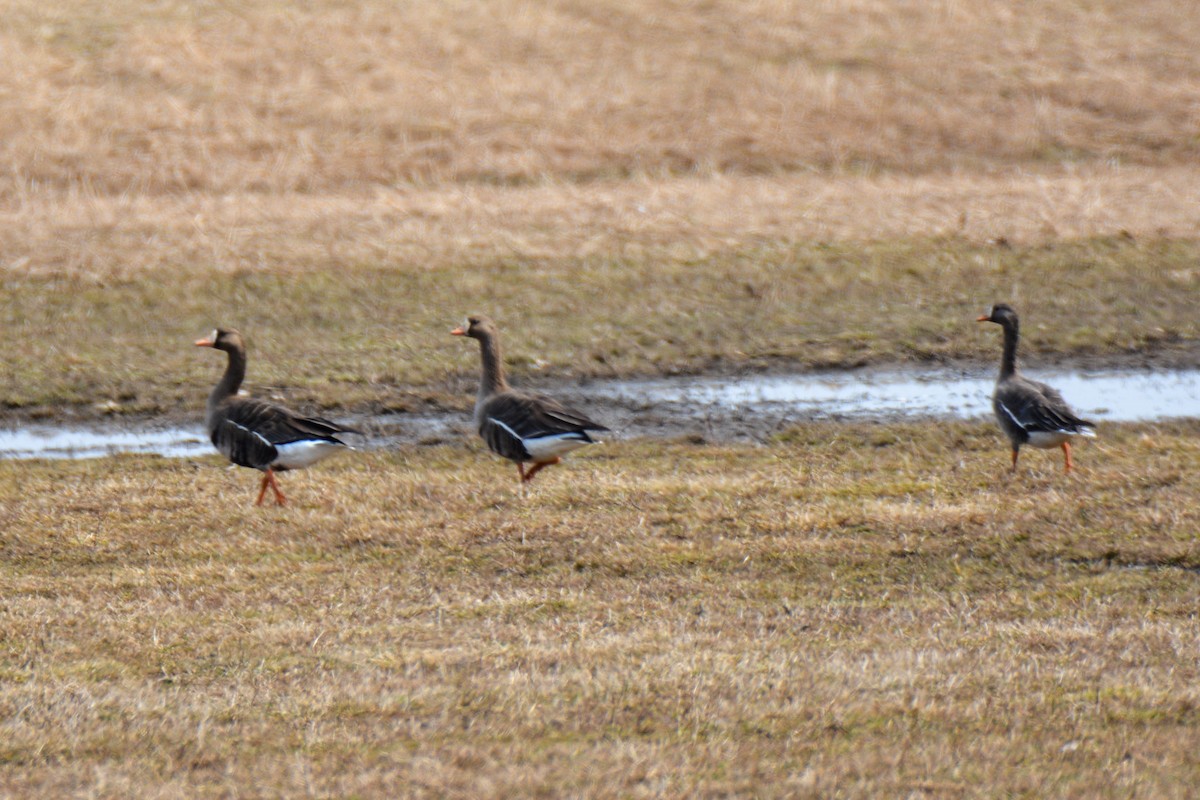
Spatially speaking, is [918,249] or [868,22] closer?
[918,249]

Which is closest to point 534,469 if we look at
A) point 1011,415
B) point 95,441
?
point 1011,415

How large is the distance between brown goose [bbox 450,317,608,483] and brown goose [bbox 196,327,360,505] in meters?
1.27

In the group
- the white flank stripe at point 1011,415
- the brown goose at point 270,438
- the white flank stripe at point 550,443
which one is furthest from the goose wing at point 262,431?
the white flank stripe at point 1011,415

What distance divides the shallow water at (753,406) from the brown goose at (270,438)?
1.83 m

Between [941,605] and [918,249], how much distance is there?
1238 centimetres

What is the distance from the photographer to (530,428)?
12117 mm

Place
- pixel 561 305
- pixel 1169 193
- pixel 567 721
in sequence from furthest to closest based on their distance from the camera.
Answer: pixel 1169 193 < pixel 561 305 < pixel 567 721

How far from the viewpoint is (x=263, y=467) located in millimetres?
11883

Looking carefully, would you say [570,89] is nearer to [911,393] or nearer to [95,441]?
[911,393]

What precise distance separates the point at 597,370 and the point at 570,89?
47.4 ft

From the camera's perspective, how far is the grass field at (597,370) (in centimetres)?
725

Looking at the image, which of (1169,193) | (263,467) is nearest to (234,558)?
(263,467)

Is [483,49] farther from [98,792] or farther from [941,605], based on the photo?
[98,792]

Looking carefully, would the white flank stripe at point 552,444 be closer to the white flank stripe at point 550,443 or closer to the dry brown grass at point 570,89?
the white flank stripe at point 550,443
